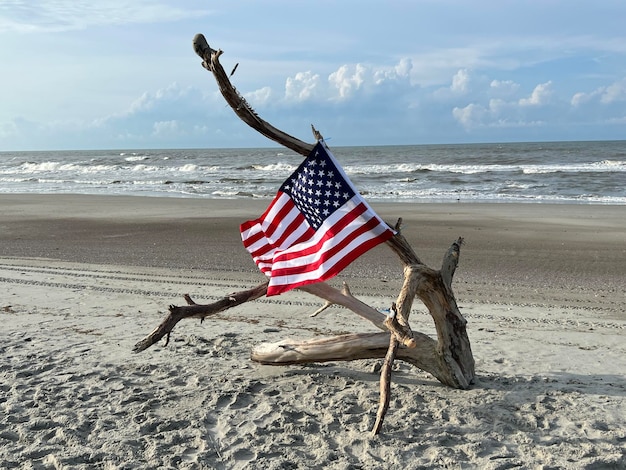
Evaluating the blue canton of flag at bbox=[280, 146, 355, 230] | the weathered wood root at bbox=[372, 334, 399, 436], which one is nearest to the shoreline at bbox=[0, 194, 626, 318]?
the blue canton of flag at bbox=[280, 146, 355, 230]

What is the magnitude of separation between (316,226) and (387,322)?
0.97 m

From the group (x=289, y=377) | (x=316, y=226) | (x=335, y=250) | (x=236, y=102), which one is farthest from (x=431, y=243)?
(x=236, y=102)

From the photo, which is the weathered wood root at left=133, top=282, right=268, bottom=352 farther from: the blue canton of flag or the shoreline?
the shoreline

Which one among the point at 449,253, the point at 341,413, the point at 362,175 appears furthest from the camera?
the point at 362,175

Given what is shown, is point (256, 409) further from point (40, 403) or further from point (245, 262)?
point (245, 262)

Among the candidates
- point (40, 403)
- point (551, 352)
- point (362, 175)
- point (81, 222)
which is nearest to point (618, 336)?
point (551, 352)

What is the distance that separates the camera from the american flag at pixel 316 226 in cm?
454

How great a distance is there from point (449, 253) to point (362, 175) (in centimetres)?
3416

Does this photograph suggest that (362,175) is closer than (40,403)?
No

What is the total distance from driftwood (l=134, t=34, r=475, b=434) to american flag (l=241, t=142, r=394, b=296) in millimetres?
213

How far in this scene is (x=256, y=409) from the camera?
487 cm

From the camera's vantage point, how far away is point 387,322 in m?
4.18

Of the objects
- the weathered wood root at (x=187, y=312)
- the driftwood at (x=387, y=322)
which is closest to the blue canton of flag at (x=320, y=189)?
the driftwood at (x=387, y=322)

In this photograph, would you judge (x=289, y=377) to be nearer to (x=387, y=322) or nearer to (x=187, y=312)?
(x=187, y=312)
